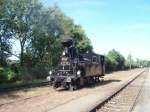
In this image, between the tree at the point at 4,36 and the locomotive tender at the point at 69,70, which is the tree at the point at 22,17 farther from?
the locomotive tender at the point at 69,70

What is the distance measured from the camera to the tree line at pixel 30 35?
37.9 meters

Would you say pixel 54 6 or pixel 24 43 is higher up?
pixel 54 6

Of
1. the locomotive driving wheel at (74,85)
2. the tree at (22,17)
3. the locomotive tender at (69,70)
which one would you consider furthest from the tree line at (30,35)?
the locomotive driving wheel at (74,85)

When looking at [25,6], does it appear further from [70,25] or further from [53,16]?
[70,25]

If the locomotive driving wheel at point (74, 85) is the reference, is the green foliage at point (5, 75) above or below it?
above

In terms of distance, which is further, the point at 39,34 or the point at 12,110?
the point at 39,34

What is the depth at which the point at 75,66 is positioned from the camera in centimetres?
2630

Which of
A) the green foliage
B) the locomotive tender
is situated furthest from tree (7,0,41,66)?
the locomotive tender

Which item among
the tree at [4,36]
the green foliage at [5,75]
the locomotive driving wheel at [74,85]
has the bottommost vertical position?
the locomotive driving wheel at [74,85]

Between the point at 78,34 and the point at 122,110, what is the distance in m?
50.1

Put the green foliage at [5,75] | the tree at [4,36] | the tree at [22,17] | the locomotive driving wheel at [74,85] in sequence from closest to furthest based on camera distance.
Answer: the locomotive driving wheel at [74,85] < the green foliage at [5,75] < the tree at [4,36] < the tree at [22,17]

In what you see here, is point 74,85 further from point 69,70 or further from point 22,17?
point 22,17

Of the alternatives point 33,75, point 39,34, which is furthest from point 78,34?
point 33,75

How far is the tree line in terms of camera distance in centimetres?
3791
